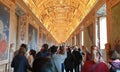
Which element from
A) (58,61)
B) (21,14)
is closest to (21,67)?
(58,61)

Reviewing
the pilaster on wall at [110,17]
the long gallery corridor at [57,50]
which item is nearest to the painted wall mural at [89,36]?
the long gallery corridor at [57,50]

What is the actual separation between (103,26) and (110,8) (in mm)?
5043

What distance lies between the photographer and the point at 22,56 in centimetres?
896

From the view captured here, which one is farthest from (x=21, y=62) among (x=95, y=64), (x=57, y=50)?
(x=95, y=64)

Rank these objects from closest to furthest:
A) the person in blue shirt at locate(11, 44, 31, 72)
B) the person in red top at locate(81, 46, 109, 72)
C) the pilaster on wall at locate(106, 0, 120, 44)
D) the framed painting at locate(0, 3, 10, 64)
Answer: the person in red top at locate(81, 46, 109, 72) < the person in blue shirt at locate(11, 44, 31, 72) < the framed painting at locate(0, 3, 10, 64) < the pilaster on wall at locate(106, 0, 120, 44)

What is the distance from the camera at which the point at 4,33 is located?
1192 cm

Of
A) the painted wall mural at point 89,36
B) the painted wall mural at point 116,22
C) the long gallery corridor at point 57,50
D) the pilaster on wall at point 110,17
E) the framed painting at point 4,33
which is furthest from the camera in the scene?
the painted wall mural at point 89,36

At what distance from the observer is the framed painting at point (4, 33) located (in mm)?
11362

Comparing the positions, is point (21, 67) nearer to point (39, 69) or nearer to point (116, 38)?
point (39, 69)

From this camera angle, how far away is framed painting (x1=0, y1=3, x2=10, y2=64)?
11362 mm

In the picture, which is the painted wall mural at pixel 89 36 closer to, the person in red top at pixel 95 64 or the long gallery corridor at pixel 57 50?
the long gallery corridor at pixel 57 50

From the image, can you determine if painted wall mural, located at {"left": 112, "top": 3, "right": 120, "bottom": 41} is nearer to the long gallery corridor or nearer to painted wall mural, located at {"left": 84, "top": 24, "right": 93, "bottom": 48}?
the long gallery corridor

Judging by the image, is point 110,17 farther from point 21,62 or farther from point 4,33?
point 21,62

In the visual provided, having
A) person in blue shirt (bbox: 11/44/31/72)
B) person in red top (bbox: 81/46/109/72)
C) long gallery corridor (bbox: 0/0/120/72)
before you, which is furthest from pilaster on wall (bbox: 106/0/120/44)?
person in red top (bbox: 81/46/109/72)
